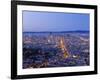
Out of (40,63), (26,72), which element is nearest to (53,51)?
(40,63)

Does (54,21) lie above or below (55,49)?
above

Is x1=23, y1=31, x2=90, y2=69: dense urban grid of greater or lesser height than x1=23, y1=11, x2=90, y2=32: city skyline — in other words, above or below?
below

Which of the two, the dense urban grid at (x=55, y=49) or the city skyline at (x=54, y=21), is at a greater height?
the city skyline at (x=54, y=21)

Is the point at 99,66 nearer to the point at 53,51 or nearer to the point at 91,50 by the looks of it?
the point at 91,50
